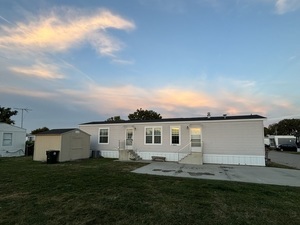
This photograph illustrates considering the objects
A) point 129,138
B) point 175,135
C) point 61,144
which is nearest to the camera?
point 61,144

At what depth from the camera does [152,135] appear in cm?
1814

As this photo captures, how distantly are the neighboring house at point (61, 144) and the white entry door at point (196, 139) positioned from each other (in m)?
9.78

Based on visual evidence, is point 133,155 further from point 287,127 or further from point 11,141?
point 287,127

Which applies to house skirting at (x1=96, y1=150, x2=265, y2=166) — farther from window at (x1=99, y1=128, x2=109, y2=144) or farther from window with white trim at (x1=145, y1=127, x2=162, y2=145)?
window at (x1=99, y1=128, x2=109, y2=144)

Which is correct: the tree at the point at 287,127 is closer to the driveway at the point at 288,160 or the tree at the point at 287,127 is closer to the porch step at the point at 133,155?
the driveway at the point at 288,160

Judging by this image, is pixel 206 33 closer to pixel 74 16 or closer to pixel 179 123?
pixel 179 123

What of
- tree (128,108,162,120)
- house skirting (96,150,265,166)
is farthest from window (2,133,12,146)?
tree (128,108,162,120)

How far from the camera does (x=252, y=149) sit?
15234mm

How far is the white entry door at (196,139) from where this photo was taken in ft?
54.5

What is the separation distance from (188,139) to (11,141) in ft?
56.8

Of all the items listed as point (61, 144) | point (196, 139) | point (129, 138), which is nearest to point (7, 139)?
point (61, 144)

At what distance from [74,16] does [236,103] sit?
66.1ft

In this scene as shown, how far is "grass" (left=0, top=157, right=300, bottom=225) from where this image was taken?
4484mm

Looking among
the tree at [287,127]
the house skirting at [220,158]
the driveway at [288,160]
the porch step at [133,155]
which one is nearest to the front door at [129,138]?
the porch step at [133,155]
